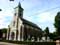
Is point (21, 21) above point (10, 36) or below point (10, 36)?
above

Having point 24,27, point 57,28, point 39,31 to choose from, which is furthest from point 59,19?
point 39,31

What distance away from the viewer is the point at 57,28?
61.0 meters

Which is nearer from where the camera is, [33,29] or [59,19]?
[59,19]

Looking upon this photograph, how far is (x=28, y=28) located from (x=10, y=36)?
866 centimetres

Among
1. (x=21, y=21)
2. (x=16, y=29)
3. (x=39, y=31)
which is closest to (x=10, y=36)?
(x=16, y=29)

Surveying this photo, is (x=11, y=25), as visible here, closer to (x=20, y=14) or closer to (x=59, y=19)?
(x=20, y=14)

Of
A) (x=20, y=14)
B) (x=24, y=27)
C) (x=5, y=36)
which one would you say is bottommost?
(x=5, y=36)

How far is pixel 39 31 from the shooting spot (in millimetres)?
81312

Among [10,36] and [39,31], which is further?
[39,31]

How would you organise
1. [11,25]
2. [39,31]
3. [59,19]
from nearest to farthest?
[59,19] < [11,25] < [39,31]

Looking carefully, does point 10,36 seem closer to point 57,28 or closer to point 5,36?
point 5,36

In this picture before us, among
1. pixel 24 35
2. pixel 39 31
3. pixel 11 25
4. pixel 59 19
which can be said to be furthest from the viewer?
pixel 39 31

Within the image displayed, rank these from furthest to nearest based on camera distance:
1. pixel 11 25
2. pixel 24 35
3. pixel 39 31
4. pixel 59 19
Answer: pixel 39 31, pixel 11 25, pixel 24 35, pixel 59 19

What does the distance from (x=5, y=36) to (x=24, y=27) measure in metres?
13.0
